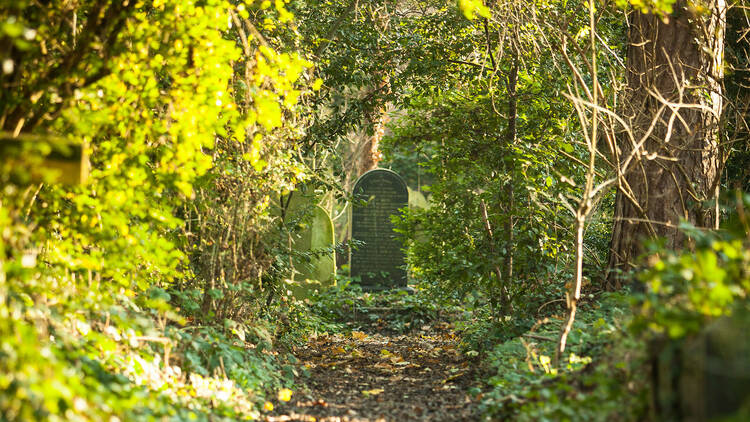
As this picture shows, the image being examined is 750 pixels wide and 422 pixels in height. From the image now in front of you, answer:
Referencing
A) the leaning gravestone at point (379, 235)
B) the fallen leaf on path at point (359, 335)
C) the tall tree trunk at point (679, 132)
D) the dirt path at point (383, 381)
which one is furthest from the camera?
the leaning gravestone at point (379, 235)

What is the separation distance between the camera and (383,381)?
5953 millimetres

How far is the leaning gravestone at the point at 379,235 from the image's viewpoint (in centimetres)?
1184

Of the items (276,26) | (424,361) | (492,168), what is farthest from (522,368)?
(276,26)

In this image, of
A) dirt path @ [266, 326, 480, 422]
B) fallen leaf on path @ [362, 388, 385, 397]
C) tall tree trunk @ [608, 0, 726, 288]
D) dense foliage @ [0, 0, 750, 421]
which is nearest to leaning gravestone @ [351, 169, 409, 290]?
dirt path @ [266, 326, 480, 422]

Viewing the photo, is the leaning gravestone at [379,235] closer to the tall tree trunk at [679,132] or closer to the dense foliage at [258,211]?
the dense foliage at [258,211]

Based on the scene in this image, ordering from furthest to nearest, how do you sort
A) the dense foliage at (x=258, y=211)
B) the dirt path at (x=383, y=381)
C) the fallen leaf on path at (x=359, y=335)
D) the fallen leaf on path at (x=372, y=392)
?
the fallen leaf on path at (x=359, y=335) → the fallen leaf on path at (x=372, y=392) → the dirt path at (x=383, y=381) → the dense foliage at (x=258, y=211)

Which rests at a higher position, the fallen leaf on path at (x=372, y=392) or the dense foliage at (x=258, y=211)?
the dense foliage at (x=258, y=211)

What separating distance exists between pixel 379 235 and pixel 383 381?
6120mm

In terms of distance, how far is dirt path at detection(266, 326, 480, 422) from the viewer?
15.1ft

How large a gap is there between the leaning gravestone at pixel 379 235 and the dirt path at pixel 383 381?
3079mm

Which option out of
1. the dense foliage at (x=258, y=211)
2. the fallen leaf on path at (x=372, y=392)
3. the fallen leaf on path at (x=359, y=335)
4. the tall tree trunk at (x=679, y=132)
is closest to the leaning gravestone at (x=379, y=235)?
the fallen leaf on path at (x=359, y=335)

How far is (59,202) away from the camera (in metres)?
4.14

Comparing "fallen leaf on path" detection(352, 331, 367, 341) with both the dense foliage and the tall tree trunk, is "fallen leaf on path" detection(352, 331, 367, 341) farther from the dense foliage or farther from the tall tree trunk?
the tall tree trunk

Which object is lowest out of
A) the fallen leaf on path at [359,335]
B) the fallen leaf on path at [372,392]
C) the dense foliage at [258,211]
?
the fallen leaf on path at [372,392]
